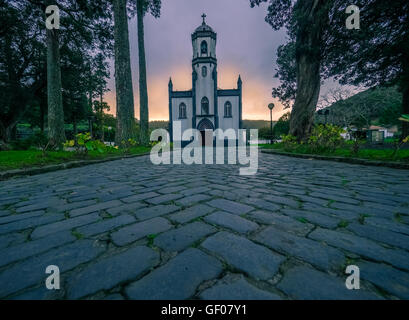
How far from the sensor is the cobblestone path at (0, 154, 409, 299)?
2.81 ft

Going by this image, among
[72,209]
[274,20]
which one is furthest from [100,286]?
[274,20]

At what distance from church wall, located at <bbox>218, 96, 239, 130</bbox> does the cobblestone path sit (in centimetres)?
2543

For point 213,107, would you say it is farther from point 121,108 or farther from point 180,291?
point 180,291

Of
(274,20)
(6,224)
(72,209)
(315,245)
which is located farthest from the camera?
(274,20)

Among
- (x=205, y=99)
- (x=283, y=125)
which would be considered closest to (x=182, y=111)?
(x=205, y=99)

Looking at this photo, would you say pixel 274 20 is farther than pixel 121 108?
Yes

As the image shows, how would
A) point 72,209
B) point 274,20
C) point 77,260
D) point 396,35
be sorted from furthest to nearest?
1. point 274,20
2. point 396,35
3. point 72,209
4. point 77,260

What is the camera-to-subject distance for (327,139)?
7.31 metres

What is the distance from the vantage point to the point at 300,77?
1042cm

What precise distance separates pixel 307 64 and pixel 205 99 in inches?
716

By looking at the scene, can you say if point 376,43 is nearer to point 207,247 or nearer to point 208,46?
point 207,247

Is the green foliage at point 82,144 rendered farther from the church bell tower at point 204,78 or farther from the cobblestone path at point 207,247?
the church bell tower at point 204,78

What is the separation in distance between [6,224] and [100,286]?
1.46m

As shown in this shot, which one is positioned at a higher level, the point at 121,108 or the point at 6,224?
the point at 121,108
